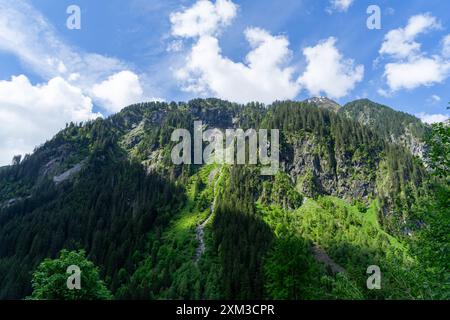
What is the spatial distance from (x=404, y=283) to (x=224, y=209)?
157 m

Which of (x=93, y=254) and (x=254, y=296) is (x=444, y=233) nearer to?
(x=254, y=296)

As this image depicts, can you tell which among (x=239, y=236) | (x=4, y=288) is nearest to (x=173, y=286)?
(x=239, y=236)

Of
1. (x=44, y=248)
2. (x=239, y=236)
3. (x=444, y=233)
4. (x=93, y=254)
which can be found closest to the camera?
(x=444, y=233)

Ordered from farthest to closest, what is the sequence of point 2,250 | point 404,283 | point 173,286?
point 2,250
point 173,286
point 404,283

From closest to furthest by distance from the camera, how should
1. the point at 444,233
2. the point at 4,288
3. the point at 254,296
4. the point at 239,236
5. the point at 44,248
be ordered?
the point at 444,233 < the point at 254,296 < the point at 239,236 < the point at 4,288 < the point at 44,248

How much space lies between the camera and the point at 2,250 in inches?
7564

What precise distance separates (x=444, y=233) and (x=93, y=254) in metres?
169

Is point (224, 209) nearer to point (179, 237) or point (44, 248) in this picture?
point (179, 237)

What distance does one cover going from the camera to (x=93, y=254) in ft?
531
